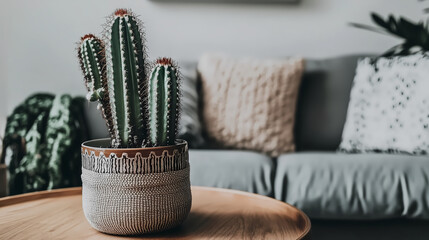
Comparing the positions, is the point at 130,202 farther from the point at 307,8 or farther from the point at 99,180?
the point at 307,8

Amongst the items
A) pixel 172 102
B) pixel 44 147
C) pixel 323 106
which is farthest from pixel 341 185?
pixel 44 147

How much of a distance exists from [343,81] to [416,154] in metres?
0.52

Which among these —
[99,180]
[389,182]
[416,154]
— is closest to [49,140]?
[99,180]

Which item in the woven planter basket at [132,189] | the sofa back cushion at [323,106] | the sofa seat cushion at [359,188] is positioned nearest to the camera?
the woven planter basket at [132,189]

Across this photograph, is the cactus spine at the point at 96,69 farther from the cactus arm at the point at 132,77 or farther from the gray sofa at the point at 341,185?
the gray sofa at the point at 341,185

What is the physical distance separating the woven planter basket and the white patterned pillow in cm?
129

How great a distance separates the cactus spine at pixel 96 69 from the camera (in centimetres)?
75

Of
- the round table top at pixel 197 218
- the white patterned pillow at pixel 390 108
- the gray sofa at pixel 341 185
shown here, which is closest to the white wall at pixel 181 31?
the white patterned pillow at pixel 390 108

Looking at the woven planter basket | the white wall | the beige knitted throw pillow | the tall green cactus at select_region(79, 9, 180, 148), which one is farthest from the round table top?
the white wall

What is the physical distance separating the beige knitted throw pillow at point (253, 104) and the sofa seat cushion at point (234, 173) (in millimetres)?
337

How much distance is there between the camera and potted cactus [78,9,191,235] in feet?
2.26

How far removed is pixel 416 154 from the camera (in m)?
1.67

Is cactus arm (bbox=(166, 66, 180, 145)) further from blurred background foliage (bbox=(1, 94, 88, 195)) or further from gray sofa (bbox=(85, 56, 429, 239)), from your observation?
blurred background foliage (bbox=(1, 94, 88, 195))

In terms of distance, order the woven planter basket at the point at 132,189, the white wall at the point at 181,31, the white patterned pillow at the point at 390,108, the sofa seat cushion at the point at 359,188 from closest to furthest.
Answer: the woven planter basket at the point at 132,189
the sofa seat cushion at the point at 359,188
the white patterned pillow at the point at 390,108
the white wall at the point at 181,31
